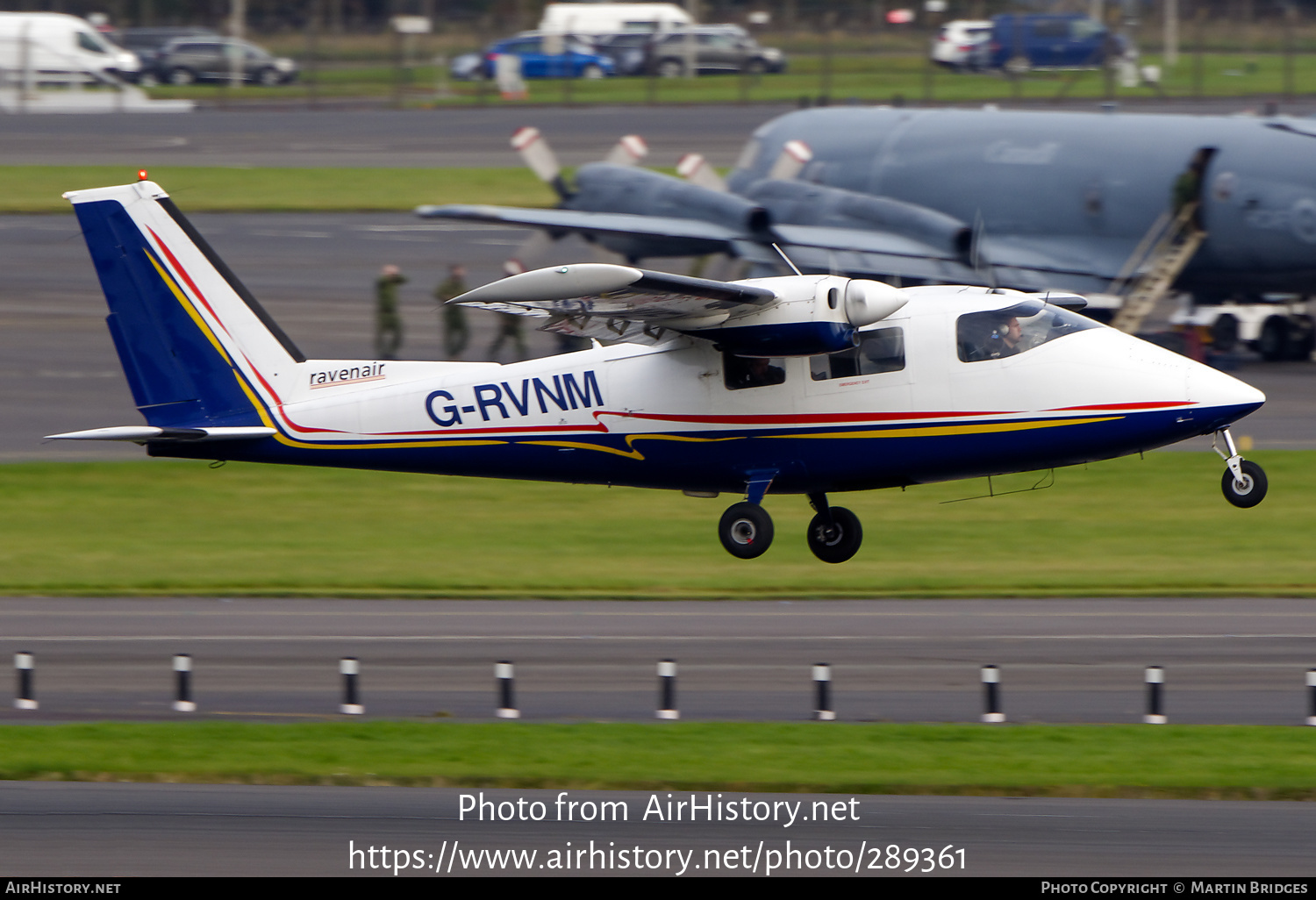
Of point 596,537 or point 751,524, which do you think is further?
point 596,537

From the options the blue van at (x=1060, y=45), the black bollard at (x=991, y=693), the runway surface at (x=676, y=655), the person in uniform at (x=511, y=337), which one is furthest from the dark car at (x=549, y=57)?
the black bollard at (x=991, y=693)

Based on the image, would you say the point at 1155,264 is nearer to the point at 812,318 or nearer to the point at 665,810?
the point at 812,318

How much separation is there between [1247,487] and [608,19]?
81030mm

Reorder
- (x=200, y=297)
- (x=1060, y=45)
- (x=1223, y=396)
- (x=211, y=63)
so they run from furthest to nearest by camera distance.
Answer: (x=211, y=63), (x=1060, y=45), (x=200, y=297), (x=1223, y=396)

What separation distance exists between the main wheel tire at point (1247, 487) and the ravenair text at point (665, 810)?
586cm

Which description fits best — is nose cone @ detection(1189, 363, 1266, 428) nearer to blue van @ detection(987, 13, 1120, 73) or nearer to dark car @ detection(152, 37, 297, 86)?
blue van @ detection(987, 13, 1120, 73)

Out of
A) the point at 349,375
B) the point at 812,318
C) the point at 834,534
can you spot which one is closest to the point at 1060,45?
the point at 834,534

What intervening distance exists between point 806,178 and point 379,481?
53.8 ft

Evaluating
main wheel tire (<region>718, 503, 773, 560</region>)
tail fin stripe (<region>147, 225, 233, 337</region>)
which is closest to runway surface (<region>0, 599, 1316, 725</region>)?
main wheel tire (<region>718, 503, 773, 560</region>)

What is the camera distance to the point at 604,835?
19.8 m

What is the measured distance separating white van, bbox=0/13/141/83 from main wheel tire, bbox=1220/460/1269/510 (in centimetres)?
→ 7167

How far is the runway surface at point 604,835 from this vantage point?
18.7m

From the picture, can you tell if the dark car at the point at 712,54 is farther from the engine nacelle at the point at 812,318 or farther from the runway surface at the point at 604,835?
the runway surface at the point at 604,835
